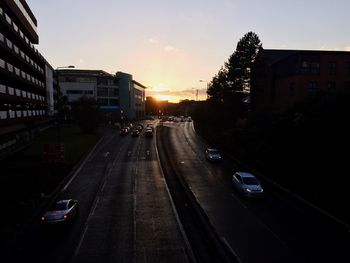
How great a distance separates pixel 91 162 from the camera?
49.8 meters

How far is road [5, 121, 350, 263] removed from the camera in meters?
20.2

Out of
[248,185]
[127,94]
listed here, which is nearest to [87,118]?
[248,185]

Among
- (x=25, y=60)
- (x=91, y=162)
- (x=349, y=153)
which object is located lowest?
(x=91, y=162)

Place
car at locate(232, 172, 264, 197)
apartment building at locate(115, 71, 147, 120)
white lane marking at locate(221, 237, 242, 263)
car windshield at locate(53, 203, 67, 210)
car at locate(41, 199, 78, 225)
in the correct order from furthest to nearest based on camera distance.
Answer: apartment building at locate(115, 71, 147, 120), car at locate(232, 172, 264, 197), car windshield at locate(53, 203, 67, 210), car at locate(41, 199, 78, 225), white lane marking at locate(221, 237, 242, 263)

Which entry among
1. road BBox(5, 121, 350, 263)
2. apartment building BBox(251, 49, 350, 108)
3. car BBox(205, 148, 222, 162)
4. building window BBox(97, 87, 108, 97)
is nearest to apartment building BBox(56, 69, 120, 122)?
building window BBox(97, 87, 108, 97)

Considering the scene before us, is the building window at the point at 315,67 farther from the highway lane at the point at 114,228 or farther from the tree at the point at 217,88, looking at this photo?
the highway lane at the point at 114,228

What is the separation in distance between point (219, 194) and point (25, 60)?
37822 millimetres

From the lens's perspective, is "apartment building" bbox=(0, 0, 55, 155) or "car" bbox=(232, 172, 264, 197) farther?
"apartment building" bbox=(0, 0, 55, 155)

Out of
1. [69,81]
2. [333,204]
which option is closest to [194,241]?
[333,204]

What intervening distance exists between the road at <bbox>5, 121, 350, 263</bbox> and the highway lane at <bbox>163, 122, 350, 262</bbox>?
5 centimetres

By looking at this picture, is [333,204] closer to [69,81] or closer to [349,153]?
[349,153]

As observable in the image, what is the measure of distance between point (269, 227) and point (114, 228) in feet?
30.8

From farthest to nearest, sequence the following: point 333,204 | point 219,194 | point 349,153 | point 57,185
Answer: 1. point 57,185
2. point 219,194
3. point 349,153
4. point 333,204

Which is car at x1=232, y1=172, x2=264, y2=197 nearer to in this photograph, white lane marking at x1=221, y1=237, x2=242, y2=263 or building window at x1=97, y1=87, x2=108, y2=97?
white lane marking at x1=221, y1=237, x2=242, y2=263
